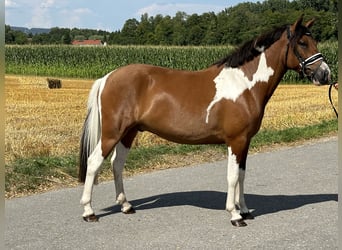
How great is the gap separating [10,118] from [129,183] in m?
7.65

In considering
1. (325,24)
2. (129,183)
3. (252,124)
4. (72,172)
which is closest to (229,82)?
(252,124)

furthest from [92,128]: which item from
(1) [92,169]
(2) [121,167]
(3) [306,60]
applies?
(3) [306,60]

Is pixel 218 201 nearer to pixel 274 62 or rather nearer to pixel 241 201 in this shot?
pixel 241 201

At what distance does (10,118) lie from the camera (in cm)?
1393

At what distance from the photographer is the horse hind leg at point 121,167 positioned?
5996 mm

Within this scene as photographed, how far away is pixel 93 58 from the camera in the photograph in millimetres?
48125

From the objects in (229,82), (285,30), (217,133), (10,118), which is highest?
(285,30)

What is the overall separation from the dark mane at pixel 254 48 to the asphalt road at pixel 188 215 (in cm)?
176

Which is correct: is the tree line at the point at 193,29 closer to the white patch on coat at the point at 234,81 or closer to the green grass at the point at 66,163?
the green grass at the point at 66,163

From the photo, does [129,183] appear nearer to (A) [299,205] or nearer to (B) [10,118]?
(A) [299,205]

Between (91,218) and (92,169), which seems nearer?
(91,218)

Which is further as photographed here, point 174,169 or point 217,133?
point 174,169

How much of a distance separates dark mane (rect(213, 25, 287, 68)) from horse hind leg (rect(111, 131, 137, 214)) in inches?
58.3

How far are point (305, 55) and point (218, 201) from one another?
2135 millimetres
